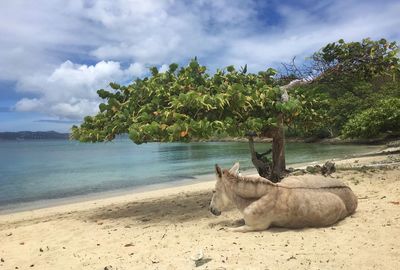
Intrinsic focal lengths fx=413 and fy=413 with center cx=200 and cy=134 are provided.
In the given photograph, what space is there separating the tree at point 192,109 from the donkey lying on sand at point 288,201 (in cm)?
191

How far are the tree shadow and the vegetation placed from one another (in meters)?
1.98

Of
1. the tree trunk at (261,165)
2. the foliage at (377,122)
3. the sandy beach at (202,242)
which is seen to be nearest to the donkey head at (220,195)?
the sandy beach at (202,242)

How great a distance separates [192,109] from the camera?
31.8ft

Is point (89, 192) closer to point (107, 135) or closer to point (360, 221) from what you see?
point (107, 135)

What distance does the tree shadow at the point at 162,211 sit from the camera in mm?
9969

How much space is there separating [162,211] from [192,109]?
3.06m

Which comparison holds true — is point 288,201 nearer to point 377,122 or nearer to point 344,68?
point 344,68

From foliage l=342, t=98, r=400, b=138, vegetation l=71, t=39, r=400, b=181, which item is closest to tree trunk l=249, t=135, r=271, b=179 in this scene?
vegetation l=71, t=39, r=400, b=181

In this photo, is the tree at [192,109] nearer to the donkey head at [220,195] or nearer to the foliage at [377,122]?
the donkey head at [220,195]

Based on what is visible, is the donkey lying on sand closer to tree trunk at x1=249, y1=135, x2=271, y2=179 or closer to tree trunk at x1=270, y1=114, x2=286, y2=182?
tree trunk at x1=270, y1=114, x2=286, y2=182

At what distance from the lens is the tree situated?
912 centimetres

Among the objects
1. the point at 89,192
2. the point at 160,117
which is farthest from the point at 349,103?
the point at 160,117

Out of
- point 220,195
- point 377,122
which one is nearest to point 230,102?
point 220,195

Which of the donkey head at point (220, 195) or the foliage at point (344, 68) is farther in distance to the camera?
the foliage at point (344, 68)
